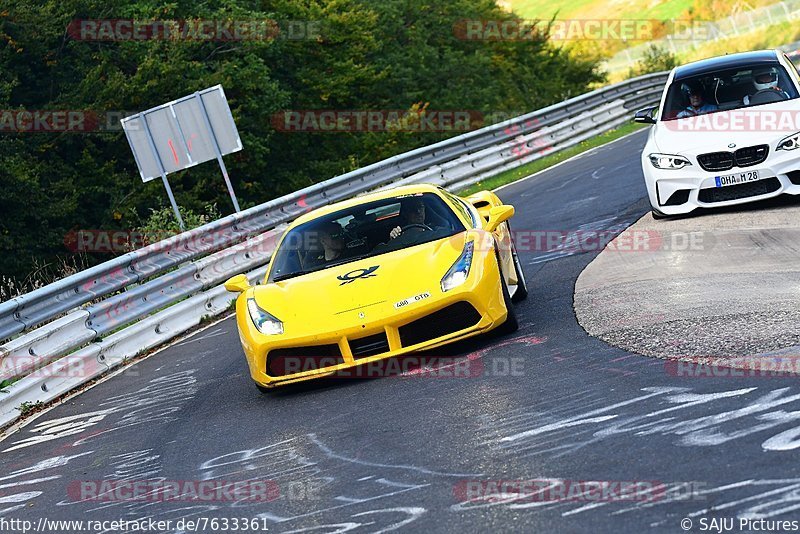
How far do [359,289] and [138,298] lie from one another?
514 centimetres

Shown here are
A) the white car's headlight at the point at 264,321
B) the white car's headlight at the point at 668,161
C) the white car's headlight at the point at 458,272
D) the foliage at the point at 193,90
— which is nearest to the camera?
the white car's headlight at the point at 458,272

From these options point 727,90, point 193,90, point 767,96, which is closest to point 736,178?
point 767,96

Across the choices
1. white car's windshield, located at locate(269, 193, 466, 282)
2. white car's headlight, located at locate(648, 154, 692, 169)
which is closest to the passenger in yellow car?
white car's windshield, located at locate(269, 193, 466, 282)

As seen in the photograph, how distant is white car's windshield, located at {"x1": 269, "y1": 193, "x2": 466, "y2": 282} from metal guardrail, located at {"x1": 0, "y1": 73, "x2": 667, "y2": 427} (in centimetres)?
268

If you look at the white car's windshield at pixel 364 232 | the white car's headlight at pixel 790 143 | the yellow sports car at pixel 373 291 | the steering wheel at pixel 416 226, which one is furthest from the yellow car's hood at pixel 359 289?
the white car's headlight at pixel 790 143

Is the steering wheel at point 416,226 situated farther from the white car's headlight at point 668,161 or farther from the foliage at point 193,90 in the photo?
the foliage at point 193,90

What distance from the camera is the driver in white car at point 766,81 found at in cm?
1332

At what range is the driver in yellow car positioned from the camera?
9.71 m

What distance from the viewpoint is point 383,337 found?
849 cm

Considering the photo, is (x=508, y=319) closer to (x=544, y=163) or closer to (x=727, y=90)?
(x=727, y=90)

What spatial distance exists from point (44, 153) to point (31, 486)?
25745 millimetres

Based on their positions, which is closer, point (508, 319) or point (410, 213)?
point (508, 319)

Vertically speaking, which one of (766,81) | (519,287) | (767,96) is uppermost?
(766,81)

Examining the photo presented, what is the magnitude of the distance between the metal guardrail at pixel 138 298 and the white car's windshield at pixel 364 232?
8.80 ft
